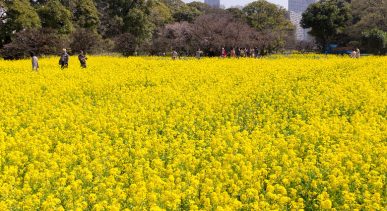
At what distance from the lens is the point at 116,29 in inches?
2057

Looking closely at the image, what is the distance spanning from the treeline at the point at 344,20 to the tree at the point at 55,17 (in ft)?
90.2

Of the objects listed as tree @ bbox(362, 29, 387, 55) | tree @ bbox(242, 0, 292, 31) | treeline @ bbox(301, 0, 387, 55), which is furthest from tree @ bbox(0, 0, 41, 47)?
treeline @ bbox(301, 0, 387, 55)

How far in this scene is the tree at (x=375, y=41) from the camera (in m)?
44.4

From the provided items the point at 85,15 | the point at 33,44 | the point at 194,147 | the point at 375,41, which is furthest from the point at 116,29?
the point at 194,147

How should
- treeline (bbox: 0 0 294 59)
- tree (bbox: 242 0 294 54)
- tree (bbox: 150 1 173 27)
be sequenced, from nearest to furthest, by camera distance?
1. treeline (bbox: 0 0 294 59)
2. tree (bbox: 150 1 173 27)
3. tree (bbox: 242 0 294 54)

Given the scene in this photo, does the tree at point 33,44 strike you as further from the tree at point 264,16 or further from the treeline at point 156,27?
the tree at point 264,16

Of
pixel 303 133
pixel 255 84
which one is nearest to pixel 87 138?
pixel 303 133

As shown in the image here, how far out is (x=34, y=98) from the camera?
14.1 metres

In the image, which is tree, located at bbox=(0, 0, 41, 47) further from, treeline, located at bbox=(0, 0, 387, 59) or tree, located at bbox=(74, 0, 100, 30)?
tree, located at bbox=(74, 0, 100, 30)

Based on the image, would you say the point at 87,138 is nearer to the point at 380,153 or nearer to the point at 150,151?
the point at 150,151

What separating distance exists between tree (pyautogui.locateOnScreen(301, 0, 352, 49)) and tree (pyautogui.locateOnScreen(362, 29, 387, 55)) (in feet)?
40.4

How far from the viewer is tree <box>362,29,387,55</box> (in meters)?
44.4

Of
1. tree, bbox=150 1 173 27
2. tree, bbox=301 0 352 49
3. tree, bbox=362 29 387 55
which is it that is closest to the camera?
tree, bbox=362 29 387 55

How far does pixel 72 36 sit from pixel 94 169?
3545 cm
